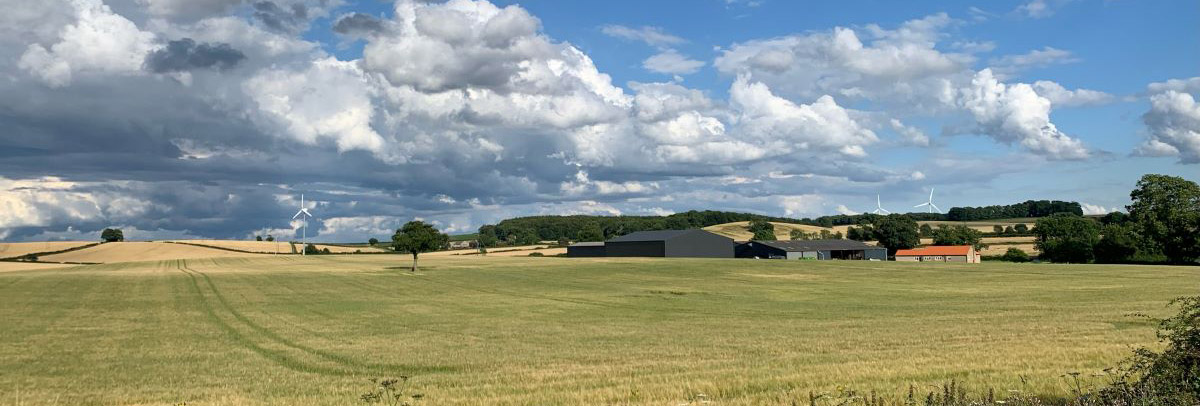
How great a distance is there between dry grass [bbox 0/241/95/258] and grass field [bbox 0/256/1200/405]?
10602 cm

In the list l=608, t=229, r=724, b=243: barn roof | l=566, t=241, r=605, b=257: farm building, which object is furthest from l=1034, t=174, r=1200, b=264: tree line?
l=566, t=241, r=605, b=257: farm building

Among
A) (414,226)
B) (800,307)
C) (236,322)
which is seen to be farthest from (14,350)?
(414,226)

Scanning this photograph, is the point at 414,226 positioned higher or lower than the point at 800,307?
higher

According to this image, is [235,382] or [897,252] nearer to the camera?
[235,382]

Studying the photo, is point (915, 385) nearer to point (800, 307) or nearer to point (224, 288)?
point (800, 307)

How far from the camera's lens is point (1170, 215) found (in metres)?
113

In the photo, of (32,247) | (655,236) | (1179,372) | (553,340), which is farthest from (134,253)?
(1179,372)

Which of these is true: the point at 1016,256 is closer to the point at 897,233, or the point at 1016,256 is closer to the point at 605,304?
the point at 897,233

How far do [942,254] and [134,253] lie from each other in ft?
507

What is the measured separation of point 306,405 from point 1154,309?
126 ft

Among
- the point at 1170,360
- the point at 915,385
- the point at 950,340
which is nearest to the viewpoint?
the point at 1170,360

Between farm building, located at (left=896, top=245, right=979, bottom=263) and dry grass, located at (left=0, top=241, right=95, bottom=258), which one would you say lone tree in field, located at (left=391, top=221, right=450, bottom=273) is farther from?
dry grass, located at (left=0, top=241, right=95, bottom=258)

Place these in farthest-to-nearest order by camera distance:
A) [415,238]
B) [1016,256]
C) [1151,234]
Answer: [1016,256], [1151,234], [415,238]

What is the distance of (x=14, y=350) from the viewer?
92.4ft
